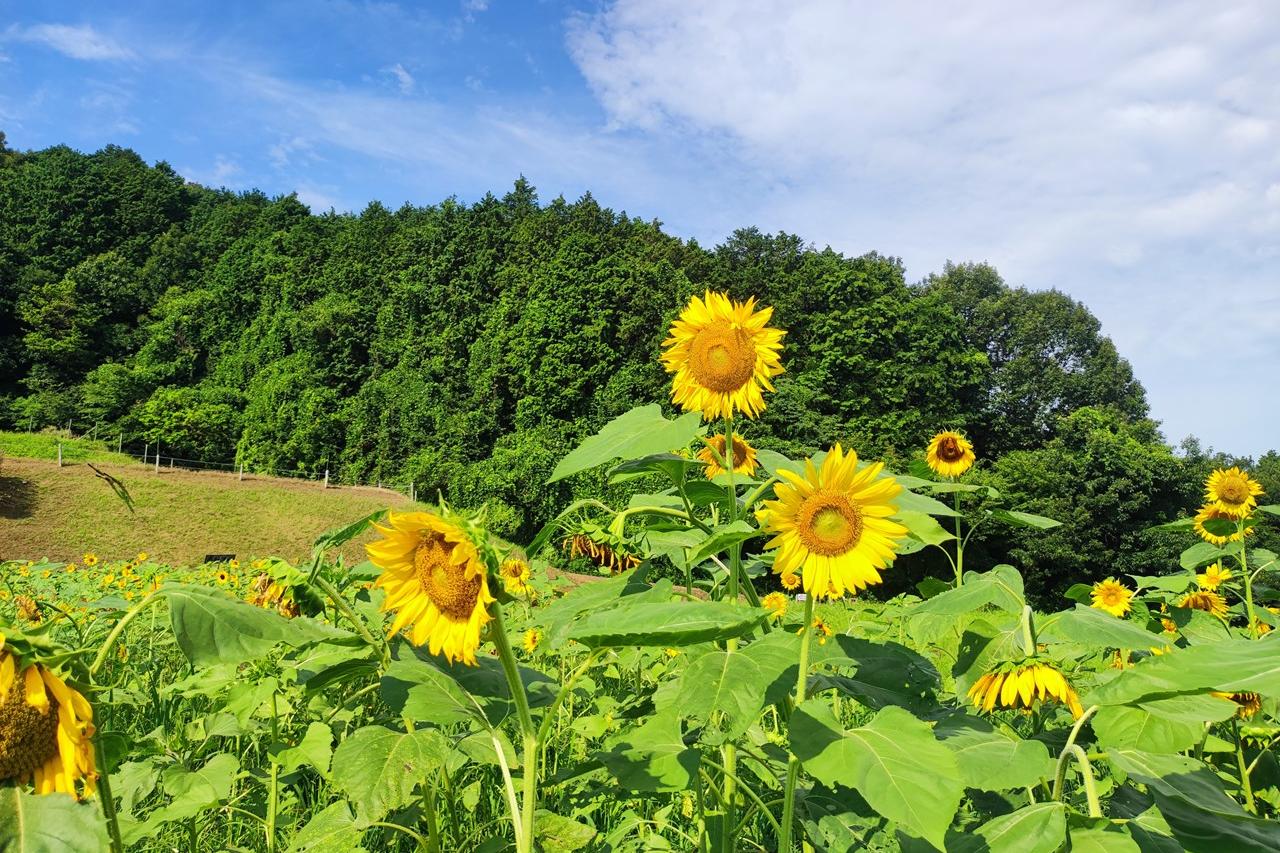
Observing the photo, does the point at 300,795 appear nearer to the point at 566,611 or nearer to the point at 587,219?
the point at 566,611

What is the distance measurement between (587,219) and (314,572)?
21.8 meters

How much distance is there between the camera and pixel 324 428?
971 inches

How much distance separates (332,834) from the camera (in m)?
1.09

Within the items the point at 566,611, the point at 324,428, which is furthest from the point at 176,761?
the point at 324,428

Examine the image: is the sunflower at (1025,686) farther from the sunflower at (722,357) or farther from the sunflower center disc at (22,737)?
the sunflower center disc at (22,737)

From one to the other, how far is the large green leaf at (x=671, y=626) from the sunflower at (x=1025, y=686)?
2.21ft

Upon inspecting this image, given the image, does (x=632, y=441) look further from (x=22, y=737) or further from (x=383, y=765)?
(x=22, y=737)

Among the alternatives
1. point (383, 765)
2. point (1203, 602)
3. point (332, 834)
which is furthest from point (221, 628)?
point (1203, 602)

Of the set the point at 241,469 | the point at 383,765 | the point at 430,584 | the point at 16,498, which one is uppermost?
the point at 430,584

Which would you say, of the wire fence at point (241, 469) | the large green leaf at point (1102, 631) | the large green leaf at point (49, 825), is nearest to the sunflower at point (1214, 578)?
the large green leaf at point (1102, 631)

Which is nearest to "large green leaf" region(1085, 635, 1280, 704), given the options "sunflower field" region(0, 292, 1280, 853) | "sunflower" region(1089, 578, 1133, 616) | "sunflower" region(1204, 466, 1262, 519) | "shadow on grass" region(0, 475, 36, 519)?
"sunflower field" region(0, 292, 1280, 853)

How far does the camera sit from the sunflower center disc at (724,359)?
1.32 metres

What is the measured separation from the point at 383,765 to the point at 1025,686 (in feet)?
3.01

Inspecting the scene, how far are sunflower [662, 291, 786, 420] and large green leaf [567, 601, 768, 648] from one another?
61 centimetres
